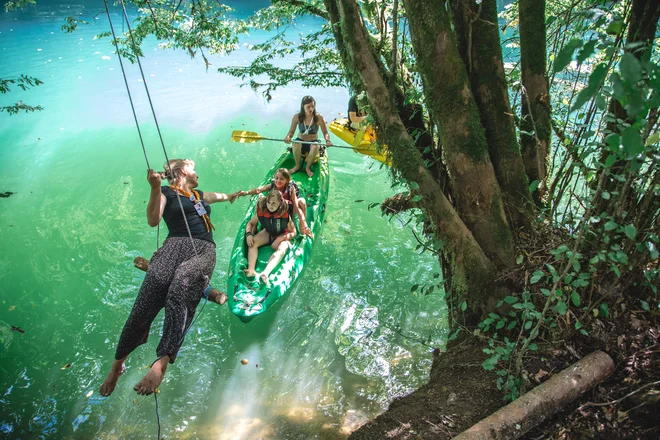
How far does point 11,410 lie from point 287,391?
2392 mm

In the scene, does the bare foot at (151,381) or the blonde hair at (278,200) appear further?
the blonde hair at (278,200)

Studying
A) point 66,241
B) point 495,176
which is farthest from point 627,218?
point 66,241

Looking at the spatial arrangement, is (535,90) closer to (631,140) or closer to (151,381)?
(631,140)

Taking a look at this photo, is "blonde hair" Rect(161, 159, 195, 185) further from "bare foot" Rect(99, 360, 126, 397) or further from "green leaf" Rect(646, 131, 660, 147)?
"green leaf" Rect(646, 131, 660, 147)

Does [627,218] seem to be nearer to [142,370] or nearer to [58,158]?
[142,370]

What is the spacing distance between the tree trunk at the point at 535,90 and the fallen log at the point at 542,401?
1143 millimetres

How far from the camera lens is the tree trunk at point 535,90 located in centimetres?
265

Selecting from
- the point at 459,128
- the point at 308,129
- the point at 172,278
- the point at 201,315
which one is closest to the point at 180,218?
the point at 172,278

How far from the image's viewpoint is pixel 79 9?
2039 centimetres

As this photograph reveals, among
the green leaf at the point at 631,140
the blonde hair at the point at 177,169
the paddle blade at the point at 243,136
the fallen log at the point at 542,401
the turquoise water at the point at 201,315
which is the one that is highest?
the green leaf at the point at 631,140

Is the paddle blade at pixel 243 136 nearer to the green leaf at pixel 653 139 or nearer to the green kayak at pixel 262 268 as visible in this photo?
the green kayak at pixel 262 268

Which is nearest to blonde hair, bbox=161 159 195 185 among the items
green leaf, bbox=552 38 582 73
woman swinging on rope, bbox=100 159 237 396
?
woman swinging on rope, bbox=100 159 237 396

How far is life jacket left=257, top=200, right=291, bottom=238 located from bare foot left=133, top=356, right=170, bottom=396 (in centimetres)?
212

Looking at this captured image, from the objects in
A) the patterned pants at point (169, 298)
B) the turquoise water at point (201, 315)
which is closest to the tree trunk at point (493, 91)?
the turquoise water at point (201, 315)
